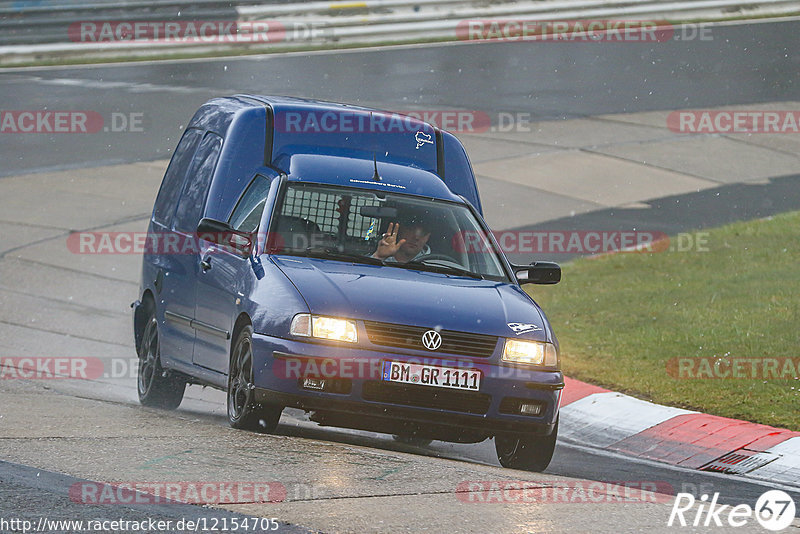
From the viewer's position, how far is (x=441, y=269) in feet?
29.2

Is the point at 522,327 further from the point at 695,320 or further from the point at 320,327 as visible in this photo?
the point at 695,320

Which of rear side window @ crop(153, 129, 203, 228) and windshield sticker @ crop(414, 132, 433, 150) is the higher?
windshield sticker @ crop(414, 132, 433, 150)

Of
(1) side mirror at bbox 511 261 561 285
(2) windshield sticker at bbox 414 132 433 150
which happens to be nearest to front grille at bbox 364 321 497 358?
(1) side mirror at bbox 511 261 561 285

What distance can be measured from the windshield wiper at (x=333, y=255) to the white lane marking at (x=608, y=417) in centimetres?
268

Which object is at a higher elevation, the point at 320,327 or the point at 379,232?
the point at 379,232

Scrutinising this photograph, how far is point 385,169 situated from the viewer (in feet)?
31.5

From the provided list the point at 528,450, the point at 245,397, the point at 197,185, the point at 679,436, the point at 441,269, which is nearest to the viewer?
the point at 245,397

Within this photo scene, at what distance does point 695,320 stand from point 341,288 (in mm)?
6501

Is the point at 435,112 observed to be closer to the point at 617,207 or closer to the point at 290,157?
the point at 617,207

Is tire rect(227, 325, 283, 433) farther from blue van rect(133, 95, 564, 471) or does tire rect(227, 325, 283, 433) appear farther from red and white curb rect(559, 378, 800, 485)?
red and white curb rect(559, 378, 800, 485)

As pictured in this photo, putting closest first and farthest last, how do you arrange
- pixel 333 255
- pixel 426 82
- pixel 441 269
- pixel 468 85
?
1. pixel 333 255
2. pixel 441 269
3. pixel 426 82
4. pixel 468 85

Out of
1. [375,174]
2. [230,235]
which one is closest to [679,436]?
[375,174]

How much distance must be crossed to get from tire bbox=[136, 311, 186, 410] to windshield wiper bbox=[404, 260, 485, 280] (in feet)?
7.70

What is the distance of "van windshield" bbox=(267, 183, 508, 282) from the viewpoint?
29.0 feet
